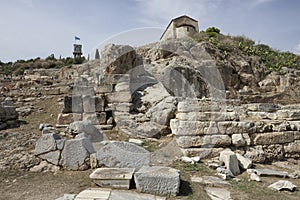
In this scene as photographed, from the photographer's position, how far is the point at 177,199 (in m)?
3.33

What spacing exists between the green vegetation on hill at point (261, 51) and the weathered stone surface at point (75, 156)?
15.6 metres

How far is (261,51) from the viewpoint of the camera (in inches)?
834

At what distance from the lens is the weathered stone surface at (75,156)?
4328mm

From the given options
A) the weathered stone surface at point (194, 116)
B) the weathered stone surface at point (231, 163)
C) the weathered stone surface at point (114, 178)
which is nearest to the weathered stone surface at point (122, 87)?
the weathered stone surface at point (194, 116)

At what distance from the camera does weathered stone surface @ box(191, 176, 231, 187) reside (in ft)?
12.8

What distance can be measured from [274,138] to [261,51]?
58.6 ft

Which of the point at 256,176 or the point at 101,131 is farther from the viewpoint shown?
the point at 101,131

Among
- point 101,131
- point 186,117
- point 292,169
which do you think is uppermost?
point 186,117

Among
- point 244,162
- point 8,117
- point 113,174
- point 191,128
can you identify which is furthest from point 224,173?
point 8,117

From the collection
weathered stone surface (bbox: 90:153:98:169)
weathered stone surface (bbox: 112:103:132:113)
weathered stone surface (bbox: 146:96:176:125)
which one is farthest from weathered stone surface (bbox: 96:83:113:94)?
weathered stone surface (bbox: 90:153:98:169)

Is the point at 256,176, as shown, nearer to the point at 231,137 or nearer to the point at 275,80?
the point at 231,137

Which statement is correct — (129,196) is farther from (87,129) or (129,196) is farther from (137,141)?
(87,129)

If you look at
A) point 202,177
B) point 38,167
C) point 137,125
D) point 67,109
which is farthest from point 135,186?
point 67,109

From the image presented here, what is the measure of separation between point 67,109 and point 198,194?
209 inches
